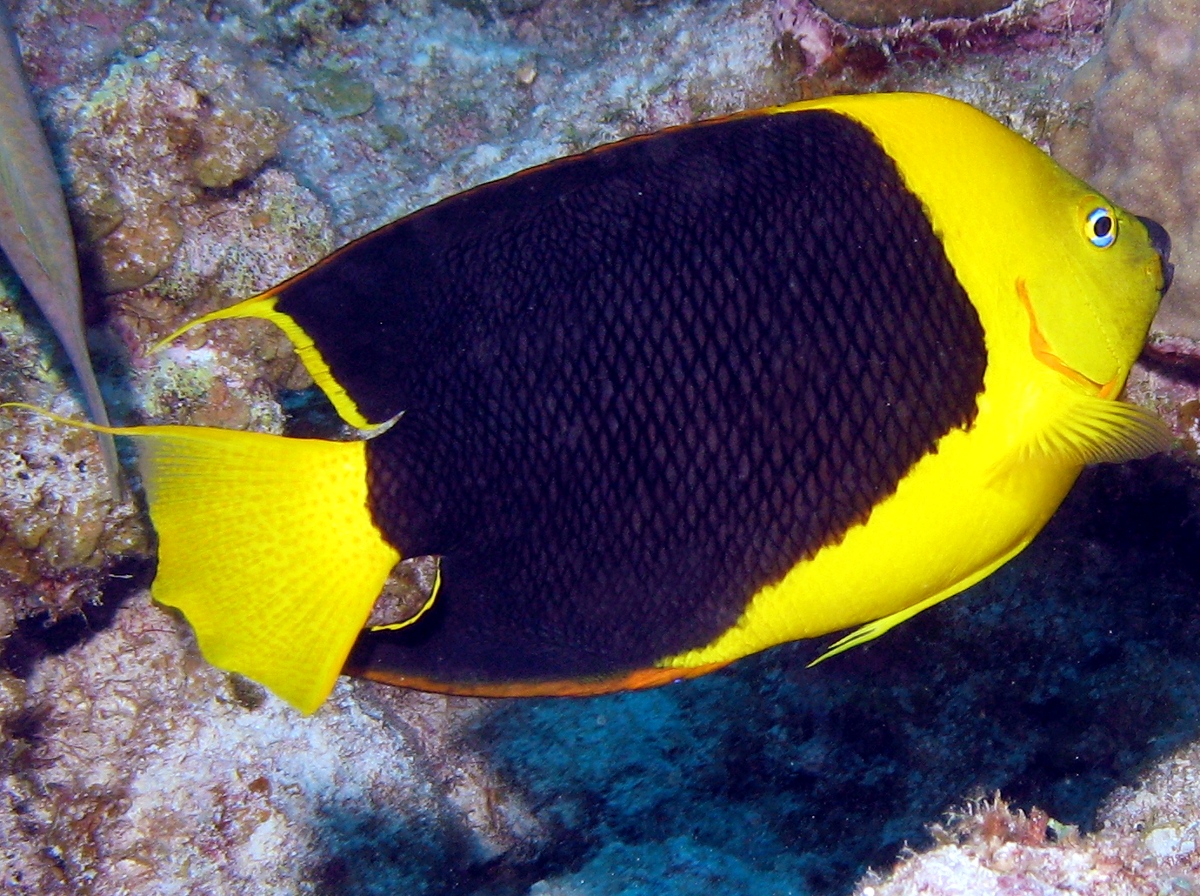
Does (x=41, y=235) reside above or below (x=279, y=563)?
above

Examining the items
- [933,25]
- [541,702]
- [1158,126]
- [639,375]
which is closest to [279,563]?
[639,375]

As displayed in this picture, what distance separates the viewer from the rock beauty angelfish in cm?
138

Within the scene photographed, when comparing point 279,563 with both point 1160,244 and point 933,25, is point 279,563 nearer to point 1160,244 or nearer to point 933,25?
point 1160,244

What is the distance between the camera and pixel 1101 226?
4.92 ft

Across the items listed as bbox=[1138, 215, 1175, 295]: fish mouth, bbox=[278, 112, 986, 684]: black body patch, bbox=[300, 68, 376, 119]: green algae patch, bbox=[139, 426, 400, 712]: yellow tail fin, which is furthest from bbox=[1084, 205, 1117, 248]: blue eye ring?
bbox=[300, 68, 376, 119]: green algae patch

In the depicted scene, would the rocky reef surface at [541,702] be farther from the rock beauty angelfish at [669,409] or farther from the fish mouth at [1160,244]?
the rock beauty angelfish at [669,409]

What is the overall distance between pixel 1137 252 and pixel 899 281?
514mm

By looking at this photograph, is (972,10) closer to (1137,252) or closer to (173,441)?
(1137,252)

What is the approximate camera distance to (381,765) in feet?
10.0

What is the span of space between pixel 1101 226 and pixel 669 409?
0.90 meters

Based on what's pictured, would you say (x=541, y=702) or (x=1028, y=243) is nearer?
(x=1028, y=243)

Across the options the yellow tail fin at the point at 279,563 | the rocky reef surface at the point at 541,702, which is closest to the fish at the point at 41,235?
the rocky reef surface at the point at 541,702

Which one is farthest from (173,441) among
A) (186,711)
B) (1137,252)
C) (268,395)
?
(186,711)

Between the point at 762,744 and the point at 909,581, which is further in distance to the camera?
the point at 762,744
